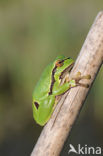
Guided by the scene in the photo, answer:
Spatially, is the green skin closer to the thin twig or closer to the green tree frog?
the green tree frog

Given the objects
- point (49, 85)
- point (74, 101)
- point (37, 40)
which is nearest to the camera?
point (74, 101)

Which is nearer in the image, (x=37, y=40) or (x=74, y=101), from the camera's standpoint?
(x=74, y=101)

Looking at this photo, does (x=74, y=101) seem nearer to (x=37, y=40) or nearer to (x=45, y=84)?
(x=45, y=84)

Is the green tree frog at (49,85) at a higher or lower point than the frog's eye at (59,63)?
lower

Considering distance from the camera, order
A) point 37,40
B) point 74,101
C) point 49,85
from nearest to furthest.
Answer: point 74,101
point 49,85
point 37,40

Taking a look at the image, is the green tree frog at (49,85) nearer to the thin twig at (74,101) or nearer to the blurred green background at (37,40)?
→ the thin twig at (74,101)

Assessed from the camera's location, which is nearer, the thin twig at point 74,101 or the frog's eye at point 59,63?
the thin twig at point 74,101

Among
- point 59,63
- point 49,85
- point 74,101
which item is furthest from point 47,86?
point 74,101

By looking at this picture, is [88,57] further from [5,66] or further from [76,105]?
[5,66]

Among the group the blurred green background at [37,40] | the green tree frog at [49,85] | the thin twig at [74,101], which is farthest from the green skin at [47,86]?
the blurred green background at [37,40]

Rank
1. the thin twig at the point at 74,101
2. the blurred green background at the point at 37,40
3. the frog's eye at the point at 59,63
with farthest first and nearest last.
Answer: the blurred green background at the point at 37,40 < the frog's eye at the point at 59,63 < the thin twig at the point at 74,101

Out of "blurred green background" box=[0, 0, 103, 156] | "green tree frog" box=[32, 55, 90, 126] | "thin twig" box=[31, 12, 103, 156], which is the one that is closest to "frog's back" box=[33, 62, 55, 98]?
"green tree frog" box=[32, 55, 90, 126]
